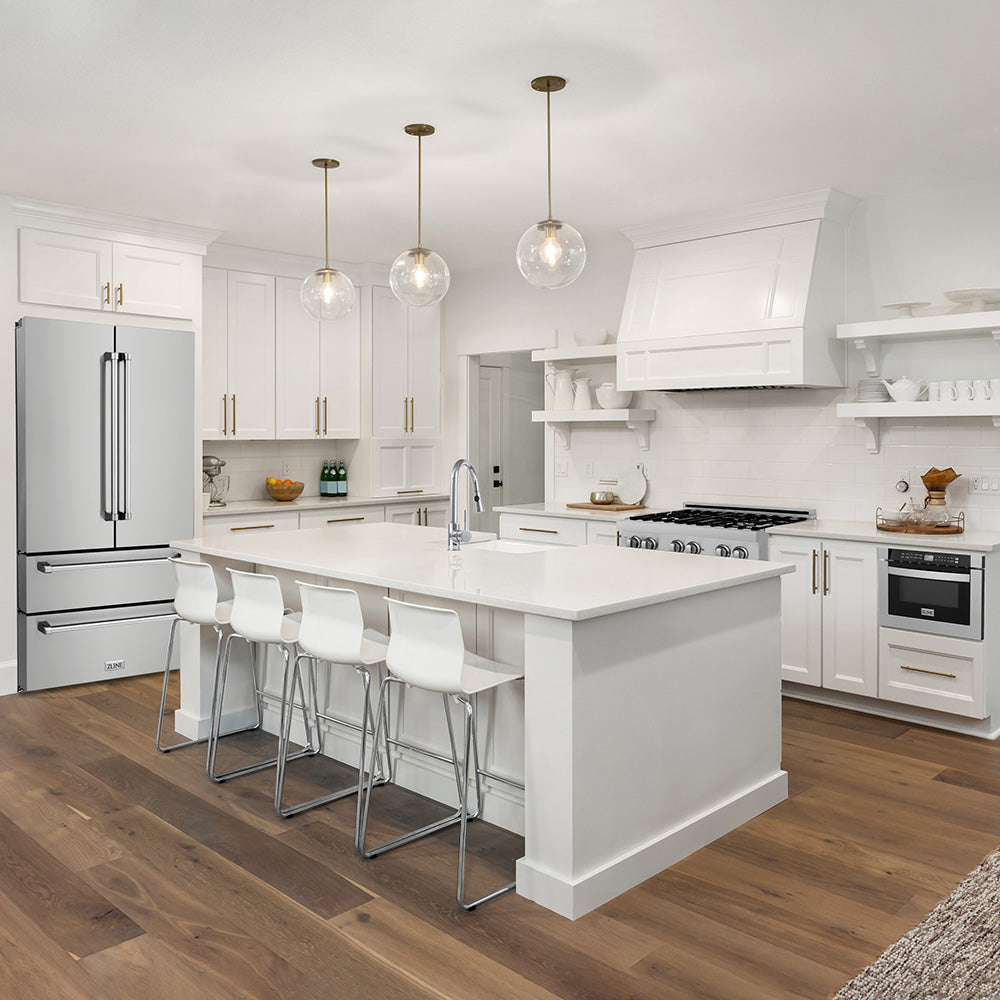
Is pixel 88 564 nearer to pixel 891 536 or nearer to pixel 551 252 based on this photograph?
pixel 551 252

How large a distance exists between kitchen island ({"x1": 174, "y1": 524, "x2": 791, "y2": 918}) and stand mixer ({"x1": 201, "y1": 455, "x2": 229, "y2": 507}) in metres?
2.38

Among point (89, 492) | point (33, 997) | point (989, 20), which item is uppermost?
point (989, 20)

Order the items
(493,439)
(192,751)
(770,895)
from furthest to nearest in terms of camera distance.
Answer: (493,439)
(192,751)
(770,895)

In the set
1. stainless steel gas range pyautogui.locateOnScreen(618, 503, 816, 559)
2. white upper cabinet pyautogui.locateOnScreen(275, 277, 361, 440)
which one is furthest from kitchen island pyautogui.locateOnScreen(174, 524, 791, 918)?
white upper cabinet pyautogui.locateOnScreen(275, 277, 361, 440)

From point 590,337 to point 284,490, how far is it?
7.76 feet

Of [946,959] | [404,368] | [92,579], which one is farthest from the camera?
[404,368]

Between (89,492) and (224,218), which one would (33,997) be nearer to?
(89,492)

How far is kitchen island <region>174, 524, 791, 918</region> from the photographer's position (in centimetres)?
264

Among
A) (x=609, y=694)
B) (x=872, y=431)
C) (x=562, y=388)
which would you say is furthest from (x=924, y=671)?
(x=562, y=388)

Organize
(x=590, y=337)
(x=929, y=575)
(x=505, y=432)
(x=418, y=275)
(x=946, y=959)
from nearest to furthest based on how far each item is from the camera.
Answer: (x=946, y=959)
(x=418, y=275)
(x=929, y=575)
(x=590, y=337)
(x=505, y=432)

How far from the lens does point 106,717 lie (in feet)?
14.9

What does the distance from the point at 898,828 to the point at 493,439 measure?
4.99m

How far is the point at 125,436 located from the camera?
521 cm

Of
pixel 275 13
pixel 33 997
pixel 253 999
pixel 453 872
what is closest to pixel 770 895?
pixel 453 872
